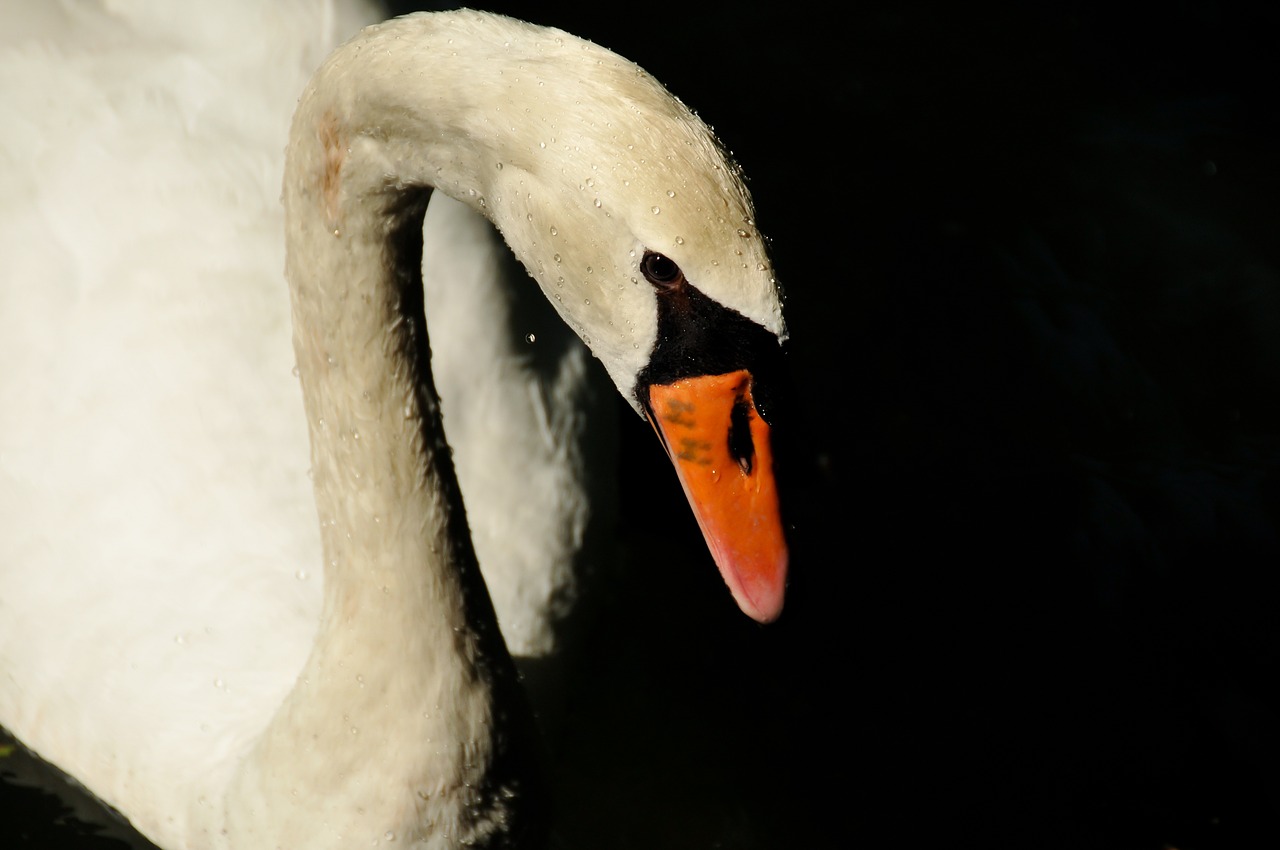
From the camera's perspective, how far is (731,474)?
7.57 ft

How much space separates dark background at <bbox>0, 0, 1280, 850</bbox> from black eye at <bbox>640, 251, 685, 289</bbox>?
77.3 inches

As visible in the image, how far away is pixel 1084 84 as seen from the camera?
6.01 metres

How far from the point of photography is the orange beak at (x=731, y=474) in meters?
2.21

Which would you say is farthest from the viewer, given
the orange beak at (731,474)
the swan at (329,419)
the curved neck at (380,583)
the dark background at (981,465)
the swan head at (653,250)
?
the dark background at (981,465)

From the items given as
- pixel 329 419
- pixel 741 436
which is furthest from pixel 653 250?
pixel 329 419

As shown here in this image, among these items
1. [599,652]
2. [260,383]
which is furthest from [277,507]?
[599,652]

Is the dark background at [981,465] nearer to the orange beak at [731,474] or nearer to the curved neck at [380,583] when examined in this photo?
the curved neck at [380,583]

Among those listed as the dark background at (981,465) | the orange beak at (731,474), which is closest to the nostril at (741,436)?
the orange beak at (731,474)

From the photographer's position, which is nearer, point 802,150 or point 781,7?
point 802,150

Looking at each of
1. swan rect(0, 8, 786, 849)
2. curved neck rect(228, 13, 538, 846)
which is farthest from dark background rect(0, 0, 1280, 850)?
curved neck rect(228, 13, 538, 846)

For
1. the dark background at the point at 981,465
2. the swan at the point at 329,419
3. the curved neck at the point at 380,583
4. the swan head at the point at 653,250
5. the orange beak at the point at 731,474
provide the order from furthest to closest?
1. the dark background at the point at 981,465
2. the curved neck at the point at 380,583
3. the orange beak at the point at 731,474
4. the swan at the point at 329,419
5. the swan head at the point at 653,250

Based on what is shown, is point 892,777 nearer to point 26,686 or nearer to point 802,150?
point 26,686

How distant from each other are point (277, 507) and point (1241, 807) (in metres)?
2.88

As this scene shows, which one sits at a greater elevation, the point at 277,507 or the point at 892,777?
the point at 277,507
